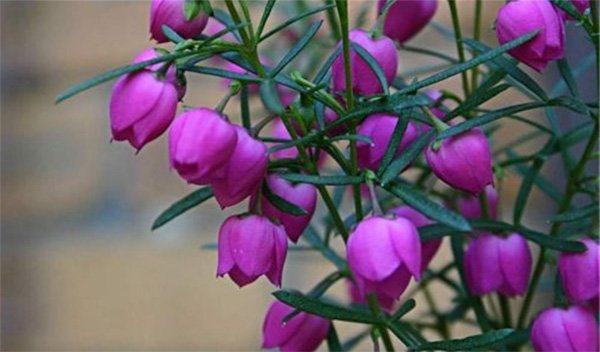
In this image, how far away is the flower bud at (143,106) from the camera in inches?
16.3

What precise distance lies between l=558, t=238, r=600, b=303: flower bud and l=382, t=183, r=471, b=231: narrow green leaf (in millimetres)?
89

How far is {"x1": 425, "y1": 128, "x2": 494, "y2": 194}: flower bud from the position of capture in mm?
436

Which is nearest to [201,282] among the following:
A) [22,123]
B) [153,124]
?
[22,123]

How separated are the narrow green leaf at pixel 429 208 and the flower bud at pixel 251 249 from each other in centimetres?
6

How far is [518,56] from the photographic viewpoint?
0.43m

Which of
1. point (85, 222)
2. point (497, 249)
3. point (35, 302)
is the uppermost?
point (497, 249)

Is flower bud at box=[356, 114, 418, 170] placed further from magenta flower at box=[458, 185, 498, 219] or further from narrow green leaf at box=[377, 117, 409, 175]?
magenta flower at box=[458, 185, 498, 219]

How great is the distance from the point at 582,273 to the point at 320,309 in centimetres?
14

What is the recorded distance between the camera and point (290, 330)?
1.72ft

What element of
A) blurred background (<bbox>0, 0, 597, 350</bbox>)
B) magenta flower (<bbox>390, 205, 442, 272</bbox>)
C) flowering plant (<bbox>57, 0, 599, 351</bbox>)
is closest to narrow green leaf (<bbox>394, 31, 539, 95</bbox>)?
flowering plant (<bbox>57, 0, 599, 351</bbox>)

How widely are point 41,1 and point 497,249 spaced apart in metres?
1.24

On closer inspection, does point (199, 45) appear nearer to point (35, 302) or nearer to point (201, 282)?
point (201, 282)

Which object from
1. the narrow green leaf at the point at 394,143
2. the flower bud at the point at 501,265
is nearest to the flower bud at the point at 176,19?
the narrow green leaf at the point at 394,143

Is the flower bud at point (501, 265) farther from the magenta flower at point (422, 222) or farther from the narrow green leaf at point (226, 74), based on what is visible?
the narrow green leaf at point (226, 74)
